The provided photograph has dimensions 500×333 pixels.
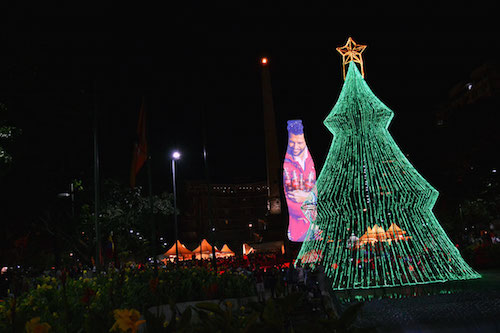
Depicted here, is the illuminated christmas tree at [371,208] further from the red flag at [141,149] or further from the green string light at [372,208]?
the red flag at [141,149]

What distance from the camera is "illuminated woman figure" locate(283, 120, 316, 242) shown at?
41.4 meters

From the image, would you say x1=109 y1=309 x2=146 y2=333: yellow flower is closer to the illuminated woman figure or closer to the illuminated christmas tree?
the illuminated christmas tree

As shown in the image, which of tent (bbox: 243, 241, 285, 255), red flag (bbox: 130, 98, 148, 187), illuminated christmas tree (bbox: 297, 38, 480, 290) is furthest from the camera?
tent (bbox: 243, 241, 285, 255)

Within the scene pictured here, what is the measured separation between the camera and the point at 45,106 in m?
19.3

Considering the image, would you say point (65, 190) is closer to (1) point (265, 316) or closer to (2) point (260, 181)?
(1) point (265, 316)

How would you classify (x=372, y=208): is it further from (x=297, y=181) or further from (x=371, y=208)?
(x=297, y=181)

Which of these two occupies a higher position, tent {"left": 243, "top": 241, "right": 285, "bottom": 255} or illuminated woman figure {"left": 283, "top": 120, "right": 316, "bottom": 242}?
illuminated woman figure {"left": 283, "top": 120, "right": 316, "bottom": 242}

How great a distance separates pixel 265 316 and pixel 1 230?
2525 centimetres

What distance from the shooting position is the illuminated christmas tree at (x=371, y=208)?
1702cm

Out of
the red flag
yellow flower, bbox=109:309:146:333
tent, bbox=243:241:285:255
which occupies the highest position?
the red flag

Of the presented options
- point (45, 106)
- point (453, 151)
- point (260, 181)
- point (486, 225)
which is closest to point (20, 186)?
point (45, 106)

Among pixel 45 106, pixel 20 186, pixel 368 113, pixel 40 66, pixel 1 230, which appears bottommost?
pixel 1 230

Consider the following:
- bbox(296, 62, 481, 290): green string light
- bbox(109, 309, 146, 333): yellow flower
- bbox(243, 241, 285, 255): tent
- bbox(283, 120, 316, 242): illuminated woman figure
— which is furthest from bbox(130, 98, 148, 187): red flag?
bbox(243, 241, 285, 255): tent

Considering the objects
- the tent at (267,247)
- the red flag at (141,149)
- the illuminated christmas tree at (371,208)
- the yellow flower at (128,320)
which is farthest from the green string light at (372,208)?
the tent at (267,247)
